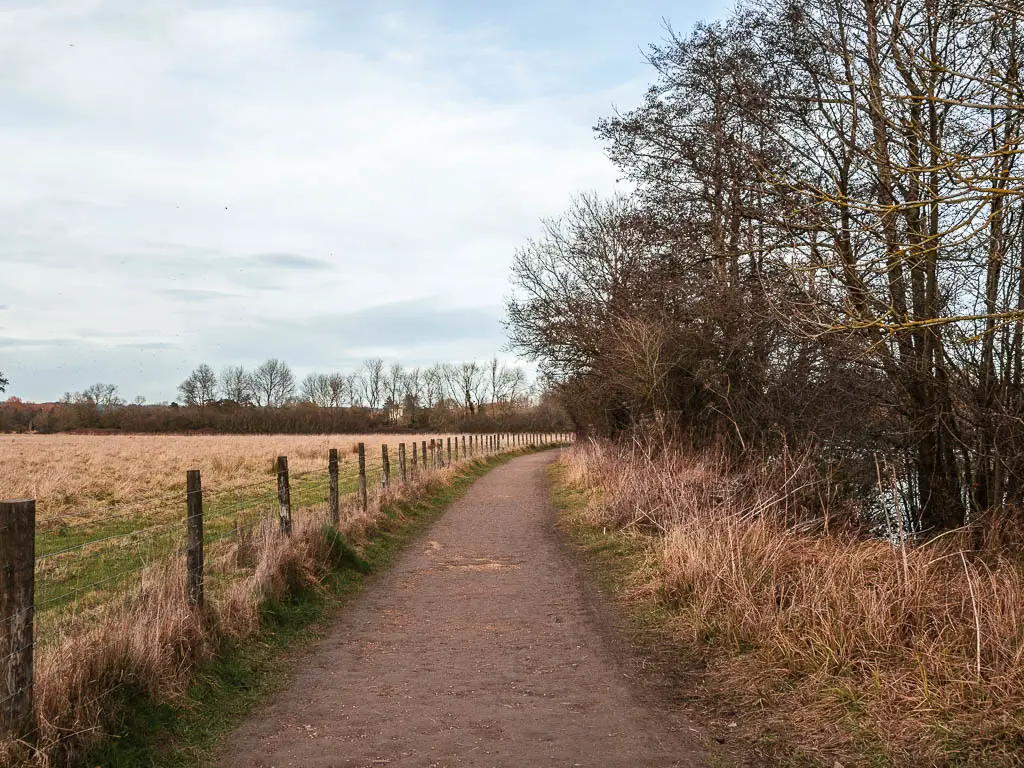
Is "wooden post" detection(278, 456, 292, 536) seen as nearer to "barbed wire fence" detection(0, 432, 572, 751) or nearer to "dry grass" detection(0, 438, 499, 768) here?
"barbed wire fence" detection(0, 432, 572, 751)

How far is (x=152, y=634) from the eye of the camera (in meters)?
5.33

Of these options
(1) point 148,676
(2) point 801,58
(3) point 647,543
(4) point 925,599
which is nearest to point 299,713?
(1) point 148,676

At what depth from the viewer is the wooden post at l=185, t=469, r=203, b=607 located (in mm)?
6484

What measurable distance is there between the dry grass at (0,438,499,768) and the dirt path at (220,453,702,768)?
690 mm

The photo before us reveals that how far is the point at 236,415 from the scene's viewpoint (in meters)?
84.0

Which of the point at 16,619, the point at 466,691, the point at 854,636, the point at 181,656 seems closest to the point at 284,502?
the point at 181,656

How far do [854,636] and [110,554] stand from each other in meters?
9.98

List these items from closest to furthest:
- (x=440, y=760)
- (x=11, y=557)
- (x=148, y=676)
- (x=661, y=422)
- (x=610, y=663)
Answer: (x=11, y=557), (x=440, y=760), (x=148, y=676), (x=610, y=663), (x=661, y=422)

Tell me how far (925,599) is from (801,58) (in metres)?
8.48

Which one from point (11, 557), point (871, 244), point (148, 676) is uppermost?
point (871, 244)

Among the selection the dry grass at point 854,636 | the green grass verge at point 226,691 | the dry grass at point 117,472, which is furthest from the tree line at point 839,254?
the dry grass at point 117,472

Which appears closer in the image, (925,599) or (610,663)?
(925,599)

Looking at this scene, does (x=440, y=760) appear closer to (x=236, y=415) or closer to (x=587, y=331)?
(x=587, y=331)

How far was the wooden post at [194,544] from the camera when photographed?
255 inches
